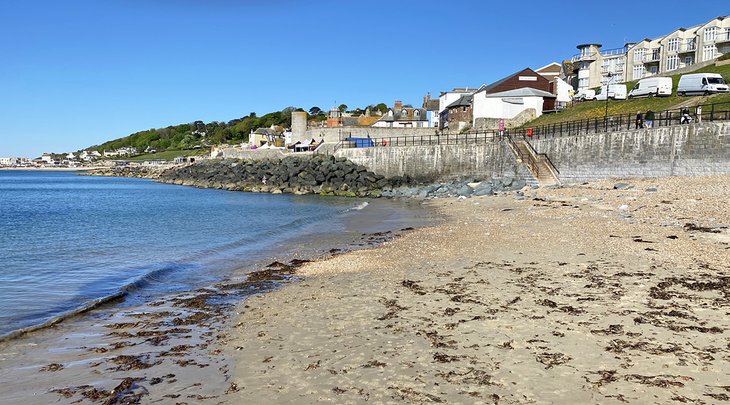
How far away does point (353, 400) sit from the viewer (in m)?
5.02

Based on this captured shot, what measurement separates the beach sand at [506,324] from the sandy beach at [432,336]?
0.09 ft

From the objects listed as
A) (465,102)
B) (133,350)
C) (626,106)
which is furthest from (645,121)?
(465,102)

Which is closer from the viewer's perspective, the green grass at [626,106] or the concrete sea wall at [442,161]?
the concrete sea wall at [442,161]

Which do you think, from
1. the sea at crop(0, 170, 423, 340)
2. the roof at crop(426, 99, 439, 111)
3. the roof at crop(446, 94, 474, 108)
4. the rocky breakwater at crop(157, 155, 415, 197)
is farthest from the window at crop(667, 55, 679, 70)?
the sea at crop(0, 170, 423, 340)

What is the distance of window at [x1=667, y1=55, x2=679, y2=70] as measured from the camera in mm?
64062

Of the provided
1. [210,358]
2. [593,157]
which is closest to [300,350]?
[210,358]

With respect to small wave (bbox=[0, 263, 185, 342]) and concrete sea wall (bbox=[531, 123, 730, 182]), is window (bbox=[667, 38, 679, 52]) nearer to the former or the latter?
concrete sea wall (bbox=[531, 123, 730, 182])

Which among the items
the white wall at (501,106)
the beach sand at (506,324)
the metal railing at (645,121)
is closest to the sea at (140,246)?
the beach sand at (506,324)

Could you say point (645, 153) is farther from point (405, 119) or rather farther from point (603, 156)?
point (405, 119)

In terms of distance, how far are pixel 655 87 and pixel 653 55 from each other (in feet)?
90.1

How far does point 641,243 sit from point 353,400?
33.1 ft

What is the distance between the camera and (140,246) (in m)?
18.4

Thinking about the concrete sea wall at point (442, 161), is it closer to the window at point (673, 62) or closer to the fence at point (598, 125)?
the fence at point (598, 125)

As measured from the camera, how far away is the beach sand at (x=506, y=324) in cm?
515
